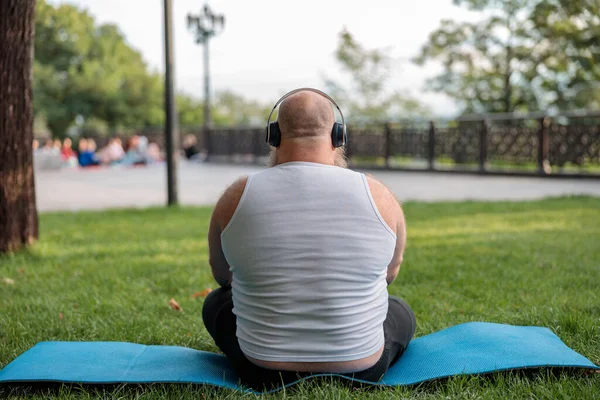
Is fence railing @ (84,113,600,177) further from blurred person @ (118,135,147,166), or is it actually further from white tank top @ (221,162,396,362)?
white tank top @ (221,162,396,362)

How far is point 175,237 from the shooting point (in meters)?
7.00

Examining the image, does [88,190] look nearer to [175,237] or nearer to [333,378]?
[175,237]

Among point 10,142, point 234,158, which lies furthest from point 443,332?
point 234,158

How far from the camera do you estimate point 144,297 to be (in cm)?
451

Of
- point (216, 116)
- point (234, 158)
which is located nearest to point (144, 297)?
point (234, 158)

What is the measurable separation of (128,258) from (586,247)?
406 centimetres

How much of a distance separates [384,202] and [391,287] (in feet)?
7.94

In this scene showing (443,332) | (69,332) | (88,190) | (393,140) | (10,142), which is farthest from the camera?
(393,140)

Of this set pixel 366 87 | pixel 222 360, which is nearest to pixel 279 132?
pixel 222 360

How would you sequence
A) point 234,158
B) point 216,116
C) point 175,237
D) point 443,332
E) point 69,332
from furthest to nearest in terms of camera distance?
point 216,116
point 234,158
point 175,237
point 69,332
point 443,332

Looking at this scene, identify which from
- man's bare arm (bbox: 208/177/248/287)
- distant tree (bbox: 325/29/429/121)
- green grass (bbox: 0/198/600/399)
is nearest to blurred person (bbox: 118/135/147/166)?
distant tree (bbox: 325/29/429/121)

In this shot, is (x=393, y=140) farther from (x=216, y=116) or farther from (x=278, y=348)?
(x=216, y=116)

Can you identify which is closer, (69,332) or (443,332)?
(443,332)

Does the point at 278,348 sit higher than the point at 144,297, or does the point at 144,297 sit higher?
the point at 278,348
